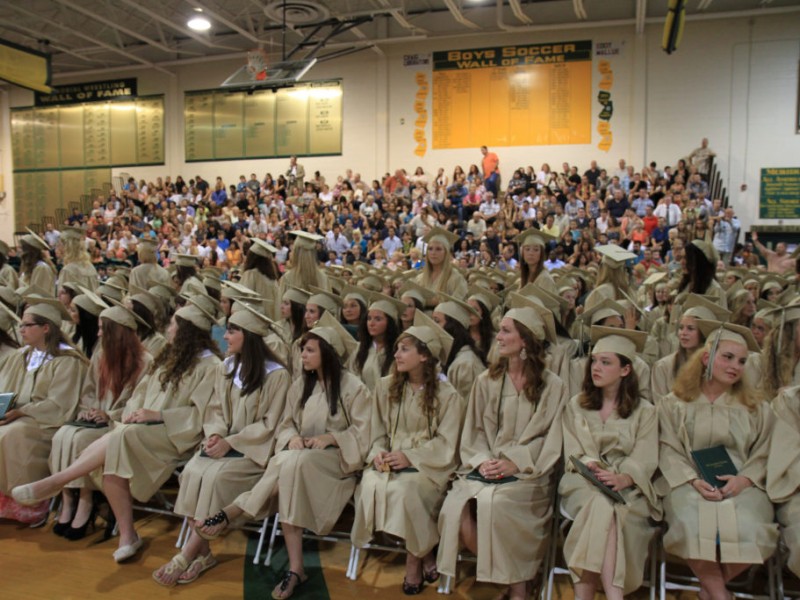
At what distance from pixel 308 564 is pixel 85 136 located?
2363 centimetres

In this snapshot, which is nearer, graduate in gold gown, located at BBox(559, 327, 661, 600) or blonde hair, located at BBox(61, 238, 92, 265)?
graduate in gold gown, located at BBox(559, 327, 661, 600)

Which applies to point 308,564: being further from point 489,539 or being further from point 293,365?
point 293,365

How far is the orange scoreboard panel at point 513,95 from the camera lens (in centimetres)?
1764

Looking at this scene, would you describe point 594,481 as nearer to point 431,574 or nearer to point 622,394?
point 622,394

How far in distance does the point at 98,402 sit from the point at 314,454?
76.8 inches

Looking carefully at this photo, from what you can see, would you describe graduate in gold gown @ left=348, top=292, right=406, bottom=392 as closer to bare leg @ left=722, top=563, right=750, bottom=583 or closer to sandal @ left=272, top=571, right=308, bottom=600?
sandal @ left=272, top=571, right=308, bottom=600


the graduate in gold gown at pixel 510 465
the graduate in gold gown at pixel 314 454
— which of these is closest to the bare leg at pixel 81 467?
the graduate in gold gown at pixel 314 454

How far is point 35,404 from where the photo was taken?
15.0 ft

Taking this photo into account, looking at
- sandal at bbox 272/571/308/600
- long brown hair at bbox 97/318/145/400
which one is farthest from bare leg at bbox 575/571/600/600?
long brown hair at bbox 97/318/145/400

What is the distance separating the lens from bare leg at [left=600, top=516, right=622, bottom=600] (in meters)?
3.09

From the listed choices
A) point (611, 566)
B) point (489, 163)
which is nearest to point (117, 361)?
point (611, 566)

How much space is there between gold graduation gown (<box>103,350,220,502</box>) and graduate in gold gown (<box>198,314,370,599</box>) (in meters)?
0.64

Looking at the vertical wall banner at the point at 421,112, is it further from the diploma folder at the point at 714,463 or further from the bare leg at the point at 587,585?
the bare leg at the point at 587,585

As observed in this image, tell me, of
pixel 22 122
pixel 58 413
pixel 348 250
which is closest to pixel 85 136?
pixel 22 122
